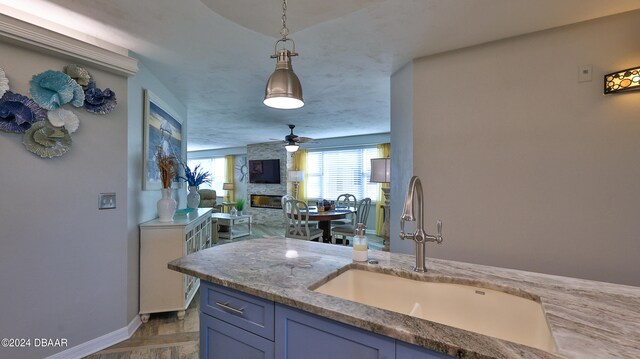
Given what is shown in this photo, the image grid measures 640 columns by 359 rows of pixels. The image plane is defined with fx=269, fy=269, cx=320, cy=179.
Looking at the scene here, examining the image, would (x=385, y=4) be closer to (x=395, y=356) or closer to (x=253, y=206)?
(x=395, y=356)

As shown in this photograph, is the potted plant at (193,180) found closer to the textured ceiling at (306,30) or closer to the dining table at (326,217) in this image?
the textured ceiling at (306,30)

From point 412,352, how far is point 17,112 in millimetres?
2378

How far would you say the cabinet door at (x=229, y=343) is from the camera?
97 centimetres

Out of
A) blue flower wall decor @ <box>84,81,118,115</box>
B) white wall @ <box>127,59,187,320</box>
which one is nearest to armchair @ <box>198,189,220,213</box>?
white wall @ <box>127,59,187,320</box>

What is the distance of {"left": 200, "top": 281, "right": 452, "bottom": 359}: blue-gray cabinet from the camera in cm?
76

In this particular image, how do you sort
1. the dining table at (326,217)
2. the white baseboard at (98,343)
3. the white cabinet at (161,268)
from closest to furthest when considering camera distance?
1. the white baseboard at (98,343)
2. the white cabinet at (161,268)
3. the dining table at (326,217)

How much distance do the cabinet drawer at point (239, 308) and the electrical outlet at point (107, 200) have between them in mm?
1370

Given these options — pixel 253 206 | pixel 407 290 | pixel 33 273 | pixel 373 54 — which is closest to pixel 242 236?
pixel 253 206

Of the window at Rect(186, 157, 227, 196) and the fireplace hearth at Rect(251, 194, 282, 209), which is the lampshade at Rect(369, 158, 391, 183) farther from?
the window at Rect(186, 157, 227, 196)

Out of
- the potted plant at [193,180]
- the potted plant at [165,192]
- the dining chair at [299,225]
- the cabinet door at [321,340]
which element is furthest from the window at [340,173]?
the cabinet door at [321,340]

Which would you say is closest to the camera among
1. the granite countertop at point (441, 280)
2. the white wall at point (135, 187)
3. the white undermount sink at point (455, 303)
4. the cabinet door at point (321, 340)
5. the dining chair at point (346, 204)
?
the granite countertop at point (441, 280)

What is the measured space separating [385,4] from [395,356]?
1.68m

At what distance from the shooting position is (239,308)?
40.5 inches

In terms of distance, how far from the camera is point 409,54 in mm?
2121
